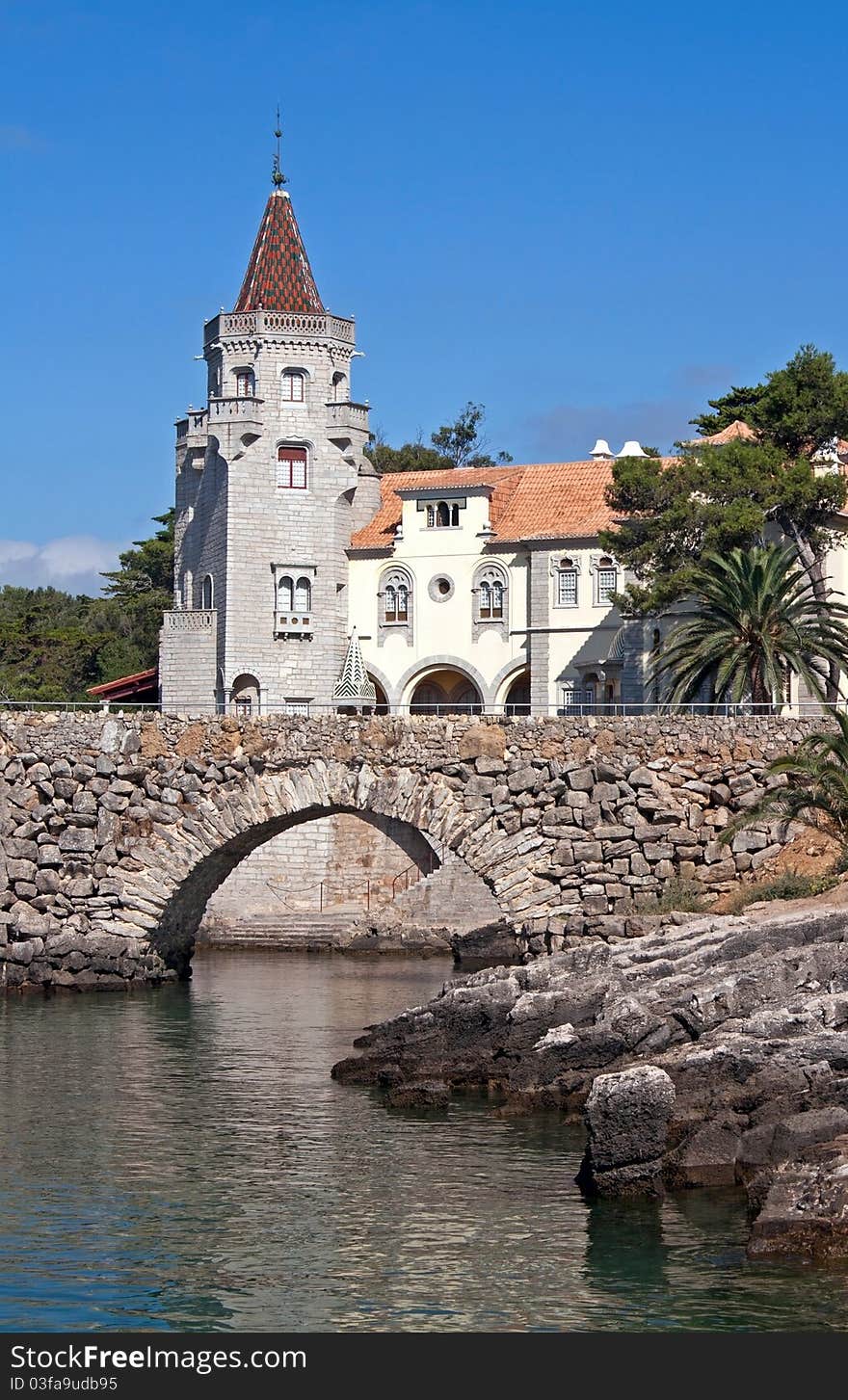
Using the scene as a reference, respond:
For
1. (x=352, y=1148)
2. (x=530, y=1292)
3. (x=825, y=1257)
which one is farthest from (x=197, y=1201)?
(x=825, y=1257)

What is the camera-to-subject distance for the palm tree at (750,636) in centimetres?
4916

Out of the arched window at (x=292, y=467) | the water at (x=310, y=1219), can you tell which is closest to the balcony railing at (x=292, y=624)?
the arched window at (x=292, y=467)

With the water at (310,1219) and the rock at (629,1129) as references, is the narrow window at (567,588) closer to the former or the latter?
the water at (310,1219)

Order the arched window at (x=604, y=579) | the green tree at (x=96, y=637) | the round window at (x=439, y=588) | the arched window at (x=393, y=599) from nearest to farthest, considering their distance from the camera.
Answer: the arched window at (x=604, y=579)
the round window at (x=439, y=588)
the arched window at (x=393, y=599)
the green tree at (x=96, y=637)

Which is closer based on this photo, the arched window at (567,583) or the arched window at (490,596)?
the arched window at (567,583)

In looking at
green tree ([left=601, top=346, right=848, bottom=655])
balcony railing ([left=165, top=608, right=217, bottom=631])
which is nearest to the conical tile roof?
balcony railing ([left=165, top=608, right=217, bottom=631])

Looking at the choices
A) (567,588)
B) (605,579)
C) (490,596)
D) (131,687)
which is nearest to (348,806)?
(605,579)

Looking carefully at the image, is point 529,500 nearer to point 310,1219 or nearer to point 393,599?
point 393,599

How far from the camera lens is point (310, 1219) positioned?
78.6ft

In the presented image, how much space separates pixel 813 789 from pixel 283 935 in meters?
26.0

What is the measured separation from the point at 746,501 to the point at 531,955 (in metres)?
20.1

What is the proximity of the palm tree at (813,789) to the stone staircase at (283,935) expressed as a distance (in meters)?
22.2

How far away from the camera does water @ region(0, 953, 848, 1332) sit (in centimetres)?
1995

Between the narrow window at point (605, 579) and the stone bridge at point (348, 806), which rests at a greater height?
the narrow window at point (605, 579)
